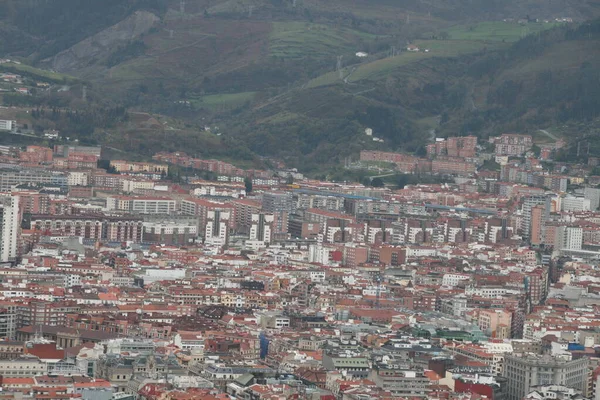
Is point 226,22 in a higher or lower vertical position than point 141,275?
higher

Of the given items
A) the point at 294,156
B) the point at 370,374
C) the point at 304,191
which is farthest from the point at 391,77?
the point at 370,374

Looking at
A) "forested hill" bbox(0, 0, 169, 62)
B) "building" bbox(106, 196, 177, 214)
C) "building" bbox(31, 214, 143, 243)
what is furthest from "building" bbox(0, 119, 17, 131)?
"forested hill" bbox(0, 0, 169, 62)

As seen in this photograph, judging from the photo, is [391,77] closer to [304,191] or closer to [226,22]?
[226,22]

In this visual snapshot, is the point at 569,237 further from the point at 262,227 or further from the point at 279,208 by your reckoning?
the point at 279,208

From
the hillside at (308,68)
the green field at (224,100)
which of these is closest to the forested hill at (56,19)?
the hillside at (308,68)

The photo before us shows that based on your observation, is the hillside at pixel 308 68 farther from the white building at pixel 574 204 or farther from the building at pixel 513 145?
the white building at pixel 574 204
